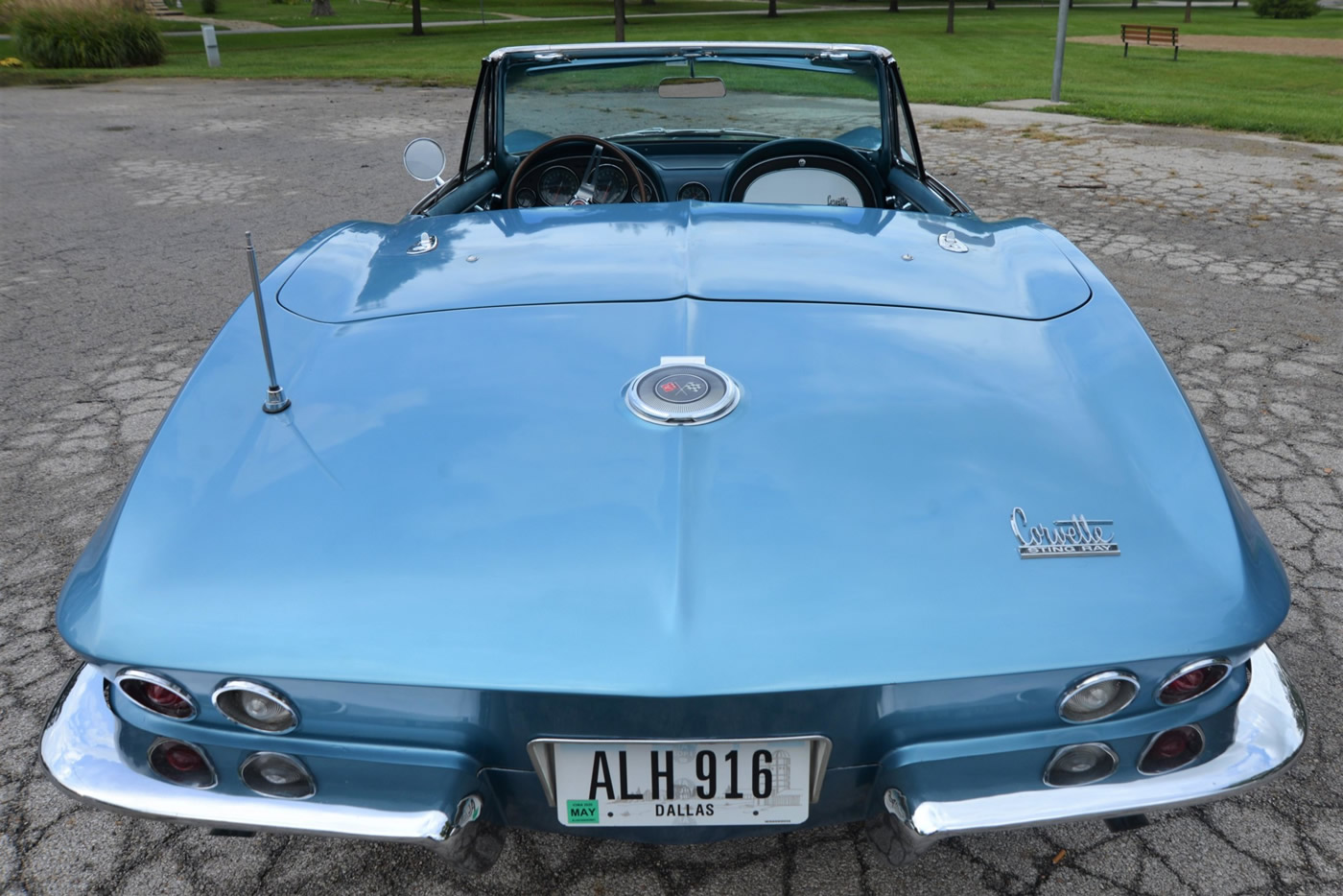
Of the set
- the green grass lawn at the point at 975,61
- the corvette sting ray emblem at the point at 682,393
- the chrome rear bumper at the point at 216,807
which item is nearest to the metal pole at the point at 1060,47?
the green grass lawn at the point at 975,61

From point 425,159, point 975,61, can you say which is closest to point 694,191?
point 425,159

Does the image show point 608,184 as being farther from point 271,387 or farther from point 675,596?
point 675,596

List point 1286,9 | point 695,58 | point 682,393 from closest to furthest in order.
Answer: point 682,393, point 695,58, point 1286,9

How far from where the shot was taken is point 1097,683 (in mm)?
1334

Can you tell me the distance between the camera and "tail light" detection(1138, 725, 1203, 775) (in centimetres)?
143

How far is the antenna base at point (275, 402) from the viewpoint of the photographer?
172 centimetres

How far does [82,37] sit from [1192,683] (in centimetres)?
2172

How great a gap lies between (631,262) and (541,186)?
3.92ft

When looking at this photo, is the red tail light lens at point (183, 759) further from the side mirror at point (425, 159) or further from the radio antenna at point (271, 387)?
the side mirror at point (425, 159)

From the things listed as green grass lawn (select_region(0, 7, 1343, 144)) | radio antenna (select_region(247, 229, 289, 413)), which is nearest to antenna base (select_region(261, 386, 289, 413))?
radio antenna (select_region(247, 229, 289, 413))

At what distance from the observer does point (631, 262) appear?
2.13 m

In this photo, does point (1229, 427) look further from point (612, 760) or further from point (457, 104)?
point (457, 104)

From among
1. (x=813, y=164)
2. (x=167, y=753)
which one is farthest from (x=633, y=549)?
(x=813, y=164)

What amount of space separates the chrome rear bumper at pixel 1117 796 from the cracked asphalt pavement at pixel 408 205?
46 centimetres
